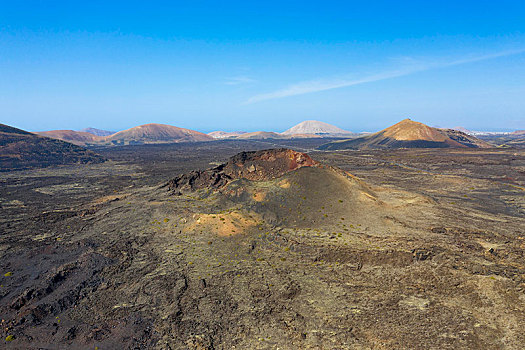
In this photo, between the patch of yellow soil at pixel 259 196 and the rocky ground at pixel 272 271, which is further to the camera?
the patch of yellow soil at pixel 259 196

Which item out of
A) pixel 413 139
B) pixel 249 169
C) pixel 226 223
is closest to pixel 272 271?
pixel 226 223

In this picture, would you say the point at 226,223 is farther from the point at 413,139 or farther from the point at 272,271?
the point at 413,139

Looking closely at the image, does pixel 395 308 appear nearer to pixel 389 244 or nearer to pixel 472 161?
pixel 389 244

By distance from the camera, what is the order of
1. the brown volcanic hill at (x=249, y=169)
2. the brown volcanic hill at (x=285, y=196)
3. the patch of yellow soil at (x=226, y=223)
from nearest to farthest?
the patch of yellow soil at (x=226, y=223)
the brown volcanic hill at (x=285, y=196)
the brown volcanic hill at (x=249, y=169)

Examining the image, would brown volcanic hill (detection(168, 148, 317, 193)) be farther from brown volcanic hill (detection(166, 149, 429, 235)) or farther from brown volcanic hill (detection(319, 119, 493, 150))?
brown volcanic hill (detection(319, 119, 493, 150))

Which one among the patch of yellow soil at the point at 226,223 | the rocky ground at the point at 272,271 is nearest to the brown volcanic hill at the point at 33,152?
the rocky ground at the point at 272,271

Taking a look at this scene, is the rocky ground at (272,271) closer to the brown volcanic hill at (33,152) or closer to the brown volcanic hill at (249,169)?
the brown volcanic hill at (249,169)
